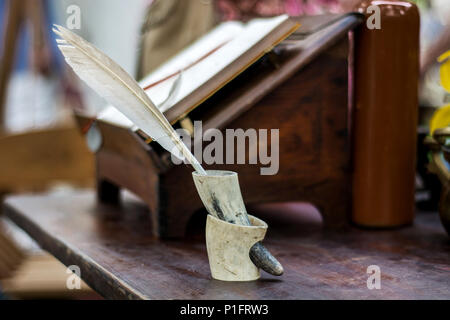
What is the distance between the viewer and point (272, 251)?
1.06 metres

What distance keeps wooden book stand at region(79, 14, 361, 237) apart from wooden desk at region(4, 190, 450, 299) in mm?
70

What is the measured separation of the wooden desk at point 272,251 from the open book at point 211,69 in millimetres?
234

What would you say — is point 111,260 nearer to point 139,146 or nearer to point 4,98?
point 139,146

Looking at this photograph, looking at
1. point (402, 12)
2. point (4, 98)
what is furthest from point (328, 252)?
point (4, 98)

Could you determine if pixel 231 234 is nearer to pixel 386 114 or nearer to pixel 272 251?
pixel 272 251

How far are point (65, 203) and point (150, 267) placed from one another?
0.69 meters

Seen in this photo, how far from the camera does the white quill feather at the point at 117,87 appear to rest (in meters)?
0.87

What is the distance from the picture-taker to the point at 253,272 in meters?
0.88

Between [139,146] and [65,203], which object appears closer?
[139,146]

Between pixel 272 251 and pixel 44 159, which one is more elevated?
pixel 44 159

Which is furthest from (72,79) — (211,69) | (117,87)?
(117,87)

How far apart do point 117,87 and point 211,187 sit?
0.20 m

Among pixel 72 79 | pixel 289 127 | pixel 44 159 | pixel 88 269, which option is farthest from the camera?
pixel 72 79

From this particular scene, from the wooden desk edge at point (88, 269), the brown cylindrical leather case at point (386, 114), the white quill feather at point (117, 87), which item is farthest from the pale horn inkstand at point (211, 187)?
the brown cylindrical leather case at point (386, 114)
